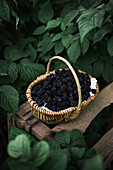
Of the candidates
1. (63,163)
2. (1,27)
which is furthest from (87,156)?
(1,27)

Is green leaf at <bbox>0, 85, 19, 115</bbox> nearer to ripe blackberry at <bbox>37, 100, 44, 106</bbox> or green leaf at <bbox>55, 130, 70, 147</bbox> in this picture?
ripe blackberry at <bbox>37, 100, 44, 106</bbox>

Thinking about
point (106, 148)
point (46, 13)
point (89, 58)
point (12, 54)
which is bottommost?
point (106, 148)

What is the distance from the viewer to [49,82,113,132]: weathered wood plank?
1.24 metres

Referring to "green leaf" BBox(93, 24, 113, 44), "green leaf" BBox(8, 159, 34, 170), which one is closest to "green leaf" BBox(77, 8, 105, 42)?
"green leaf" BBox(93, 24, 113, 44)

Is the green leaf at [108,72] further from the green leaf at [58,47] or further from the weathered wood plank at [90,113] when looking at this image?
the green leaf at [58,47]

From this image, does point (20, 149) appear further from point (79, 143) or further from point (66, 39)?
point (66, 39)

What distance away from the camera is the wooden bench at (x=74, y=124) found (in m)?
1.13

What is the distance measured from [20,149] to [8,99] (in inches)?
26.1

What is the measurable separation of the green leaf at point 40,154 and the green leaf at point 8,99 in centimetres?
63

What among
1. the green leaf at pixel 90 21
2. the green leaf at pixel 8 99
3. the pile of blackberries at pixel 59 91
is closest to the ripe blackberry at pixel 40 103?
the pile of blackberries at pixel 59 91

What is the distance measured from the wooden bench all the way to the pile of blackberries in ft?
0.53

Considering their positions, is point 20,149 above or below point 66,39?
below

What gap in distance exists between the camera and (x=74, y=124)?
1.26 meters

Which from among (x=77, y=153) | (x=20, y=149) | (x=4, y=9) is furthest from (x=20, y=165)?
(x=4, y=9)
